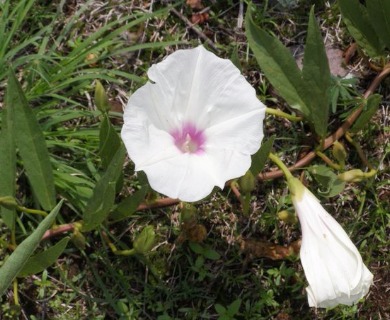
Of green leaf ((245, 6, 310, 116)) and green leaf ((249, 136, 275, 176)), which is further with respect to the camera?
green leaf ((245, 6, 310, 116))

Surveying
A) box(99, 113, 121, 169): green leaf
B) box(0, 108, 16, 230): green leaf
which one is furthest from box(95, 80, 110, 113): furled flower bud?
box(0, 108, 16, 230): green leaf

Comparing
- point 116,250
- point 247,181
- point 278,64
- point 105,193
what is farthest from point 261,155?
point 116,250

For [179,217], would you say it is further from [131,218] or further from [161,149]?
[161,149]

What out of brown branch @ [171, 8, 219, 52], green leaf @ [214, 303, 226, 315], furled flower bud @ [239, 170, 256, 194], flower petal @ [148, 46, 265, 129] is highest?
flower petal @ [148, 46, 265, 129]

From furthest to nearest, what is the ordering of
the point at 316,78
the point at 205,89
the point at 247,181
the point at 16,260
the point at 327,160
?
1. the point at 327,160
2. the point at 316,78
3. the point at 247,181
4. the point at 205,89
5. the point at 16,260

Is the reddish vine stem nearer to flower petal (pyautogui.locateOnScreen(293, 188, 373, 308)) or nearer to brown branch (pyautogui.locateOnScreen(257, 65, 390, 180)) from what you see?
brown branch (pyautogui.locateOnScreen(257, 65, 390, 180))

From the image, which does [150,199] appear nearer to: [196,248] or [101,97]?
[196,248]

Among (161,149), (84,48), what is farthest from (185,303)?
(84,48)

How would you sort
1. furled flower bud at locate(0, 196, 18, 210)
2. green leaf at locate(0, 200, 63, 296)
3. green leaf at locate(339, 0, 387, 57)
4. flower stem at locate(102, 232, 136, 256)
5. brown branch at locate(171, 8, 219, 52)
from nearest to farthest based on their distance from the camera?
green leaf at locate(0, 200, 63, 296)
furled flower bud at locate(0, 196, 18, 210)
flower stem at locate(102, 232, 136, 256)
green leaf at locate(339, 0, 387, 57)
brown branch at locate(171, 8, 219, 52)
